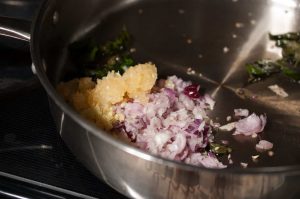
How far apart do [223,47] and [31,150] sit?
1.48ft

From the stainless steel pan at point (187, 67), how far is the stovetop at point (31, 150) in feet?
0.17

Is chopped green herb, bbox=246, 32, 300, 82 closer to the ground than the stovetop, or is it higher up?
higher up

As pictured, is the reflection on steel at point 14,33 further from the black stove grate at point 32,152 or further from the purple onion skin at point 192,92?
the purple onion skin at point 192,92

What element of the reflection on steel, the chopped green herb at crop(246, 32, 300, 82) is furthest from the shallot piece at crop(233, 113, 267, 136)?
the reflection on steel

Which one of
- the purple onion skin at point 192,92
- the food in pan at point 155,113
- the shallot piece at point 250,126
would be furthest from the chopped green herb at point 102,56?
the shallot piece at point 250,126

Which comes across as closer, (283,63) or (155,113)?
(155,113)

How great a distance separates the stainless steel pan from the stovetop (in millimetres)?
53

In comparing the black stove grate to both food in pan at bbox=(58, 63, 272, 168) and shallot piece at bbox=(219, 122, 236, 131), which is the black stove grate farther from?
shallot piece at bbox=(219, 122, 236, 131)

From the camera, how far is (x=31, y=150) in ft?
2.68

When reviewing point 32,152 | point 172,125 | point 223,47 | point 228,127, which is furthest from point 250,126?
point 32,152

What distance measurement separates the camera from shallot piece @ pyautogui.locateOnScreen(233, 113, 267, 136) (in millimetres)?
858

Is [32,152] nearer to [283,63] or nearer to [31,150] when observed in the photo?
[31,150]

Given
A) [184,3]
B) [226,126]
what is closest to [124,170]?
[226,126]

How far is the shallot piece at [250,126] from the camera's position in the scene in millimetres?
858
